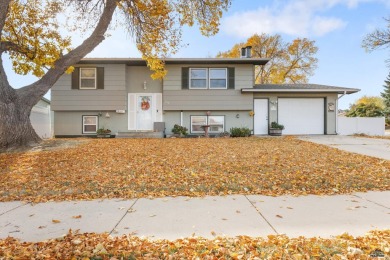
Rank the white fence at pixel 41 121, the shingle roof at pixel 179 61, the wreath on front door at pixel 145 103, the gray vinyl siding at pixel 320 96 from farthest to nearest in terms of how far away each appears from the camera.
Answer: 1. the white fence at pixel 41 121
2. the gray vinyl siding at pixel 320 96
3. the wreath on front door at pixel 145 103
4. the shingle roof at pixel 179 61

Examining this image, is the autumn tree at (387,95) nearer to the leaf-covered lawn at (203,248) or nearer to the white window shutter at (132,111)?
the white window shutter at (132,111)

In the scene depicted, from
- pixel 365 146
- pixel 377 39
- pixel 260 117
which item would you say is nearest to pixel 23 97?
pixel 260 117

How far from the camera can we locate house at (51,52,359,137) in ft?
45.4

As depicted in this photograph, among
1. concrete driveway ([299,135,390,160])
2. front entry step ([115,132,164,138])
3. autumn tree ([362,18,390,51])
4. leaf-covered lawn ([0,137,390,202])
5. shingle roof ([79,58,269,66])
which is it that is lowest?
leaf-covered lawn ([0,137,390,202])

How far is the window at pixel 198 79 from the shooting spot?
14.2 m

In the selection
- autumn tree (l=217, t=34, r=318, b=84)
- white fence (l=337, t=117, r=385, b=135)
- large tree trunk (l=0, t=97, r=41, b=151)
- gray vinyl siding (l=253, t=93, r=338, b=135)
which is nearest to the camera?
large tree trunk (l=0, t=97, r=41, b=151)

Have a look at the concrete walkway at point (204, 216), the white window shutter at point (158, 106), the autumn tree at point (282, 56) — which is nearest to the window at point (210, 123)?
the white window shutter at point (158, 106)

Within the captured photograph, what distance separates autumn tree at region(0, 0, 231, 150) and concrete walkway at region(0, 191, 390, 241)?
5.52 m

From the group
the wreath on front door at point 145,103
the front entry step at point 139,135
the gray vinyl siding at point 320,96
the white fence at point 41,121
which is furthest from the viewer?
the white fence at point 41,121

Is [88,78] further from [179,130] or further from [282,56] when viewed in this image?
[282,56]

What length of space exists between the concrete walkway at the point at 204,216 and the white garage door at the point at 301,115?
1127cm

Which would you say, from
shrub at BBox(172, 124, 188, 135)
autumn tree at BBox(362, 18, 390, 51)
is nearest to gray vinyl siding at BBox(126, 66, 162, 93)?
shrub at BBox(172, 124, 188, 135)

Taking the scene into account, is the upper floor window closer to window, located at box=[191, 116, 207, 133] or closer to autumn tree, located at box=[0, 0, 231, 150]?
autumn tree, located at box=[0, 0, 231, 150]

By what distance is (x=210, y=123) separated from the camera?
14.5 metres
